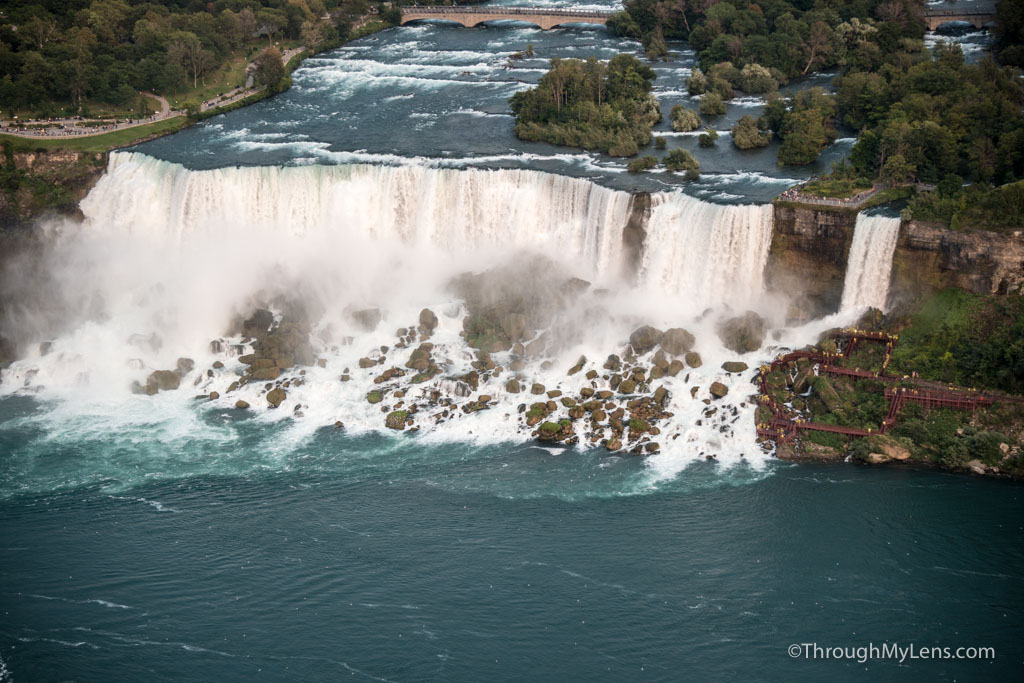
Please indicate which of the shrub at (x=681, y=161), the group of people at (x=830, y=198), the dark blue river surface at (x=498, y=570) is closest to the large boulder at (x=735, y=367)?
the dark blue river surface at (x=498, y=570)

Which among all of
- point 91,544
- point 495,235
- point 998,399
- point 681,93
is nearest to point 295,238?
point 495,235

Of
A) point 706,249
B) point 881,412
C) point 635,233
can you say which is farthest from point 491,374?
point 881,412

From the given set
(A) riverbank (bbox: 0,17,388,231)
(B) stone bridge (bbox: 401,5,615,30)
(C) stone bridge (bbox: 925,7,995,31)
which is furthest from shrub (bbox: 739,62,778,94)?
(A) riverbank (bbox: 0,17,388,231)

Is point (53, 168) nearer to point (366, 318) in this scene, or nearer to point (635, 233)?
point (366, 318)

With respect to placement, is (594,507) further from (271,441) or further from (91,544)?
(91,544)

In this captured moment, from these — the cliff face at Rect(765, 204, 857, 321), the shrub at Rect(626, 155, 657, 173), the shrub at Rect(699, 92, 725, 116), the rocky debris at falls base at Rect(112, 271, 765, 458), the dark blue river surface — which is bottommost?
the dark blue river surface

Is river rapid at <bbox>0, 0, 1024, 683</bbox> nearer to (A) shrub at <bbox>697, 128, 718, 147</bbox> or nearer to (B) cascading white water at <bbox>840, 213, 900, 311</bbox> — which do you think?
(B) cascading white water at <bbox>840, 213, 900, 311</bbox>
